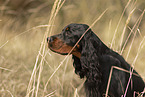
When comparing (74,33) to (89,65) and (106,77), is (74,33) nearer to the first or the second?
(89,65)

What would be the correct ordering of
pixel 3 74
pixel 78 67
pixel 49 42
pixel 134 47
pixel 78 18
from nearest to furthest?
pixel 49 42, pixel 78 67, pixel 3 74, pixel 134 47, pixel 78 18

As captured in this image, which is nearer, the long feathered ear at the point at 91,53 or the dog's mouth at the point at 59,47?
the dog's mouth at the point at 59,47

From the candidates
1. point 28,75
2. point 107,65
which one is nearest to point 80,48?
point 107,65

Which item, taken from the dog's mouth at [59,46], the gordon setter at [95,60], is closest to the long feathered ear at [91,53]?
the gordon setter at [95,60]

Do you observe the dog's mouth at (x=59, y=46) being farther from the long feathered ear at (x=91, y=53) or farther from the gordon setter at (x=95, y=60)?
the long feathered ear at (x=91, y=53)

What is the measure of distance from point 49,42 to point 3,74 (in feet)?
4.39

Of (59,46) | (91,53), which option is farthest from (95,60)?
(59,46)

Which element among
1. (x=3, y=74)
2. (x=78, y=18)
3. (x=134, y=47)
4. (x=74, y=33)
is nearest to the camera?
(x=74, y=33)

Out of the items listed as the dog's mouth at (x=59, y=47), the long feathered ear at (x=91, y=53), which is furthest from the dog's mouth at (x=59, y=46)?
the long feathered ear at (x=91, y=53)

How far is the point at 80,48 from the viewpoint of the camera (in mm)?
2484

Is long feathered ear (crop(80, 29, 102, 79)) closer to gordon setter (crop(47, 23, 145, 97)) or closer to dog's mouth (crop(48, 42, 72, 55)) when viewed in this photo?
gordon setter (crop(47, 23, 145, 97))

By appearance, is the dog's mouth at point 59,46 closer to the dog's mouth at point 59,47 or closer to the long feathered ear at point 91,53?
the dog's mouth at point 59,47

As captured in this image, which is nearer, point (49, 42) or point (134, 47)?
point (49, 42)

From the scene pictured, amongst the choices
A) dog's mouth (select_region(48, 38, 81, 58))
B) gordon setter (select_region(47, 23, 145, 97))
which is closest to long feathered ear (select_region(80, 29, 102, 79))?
gordon setter (select_region(47, 23, 145, 97))
